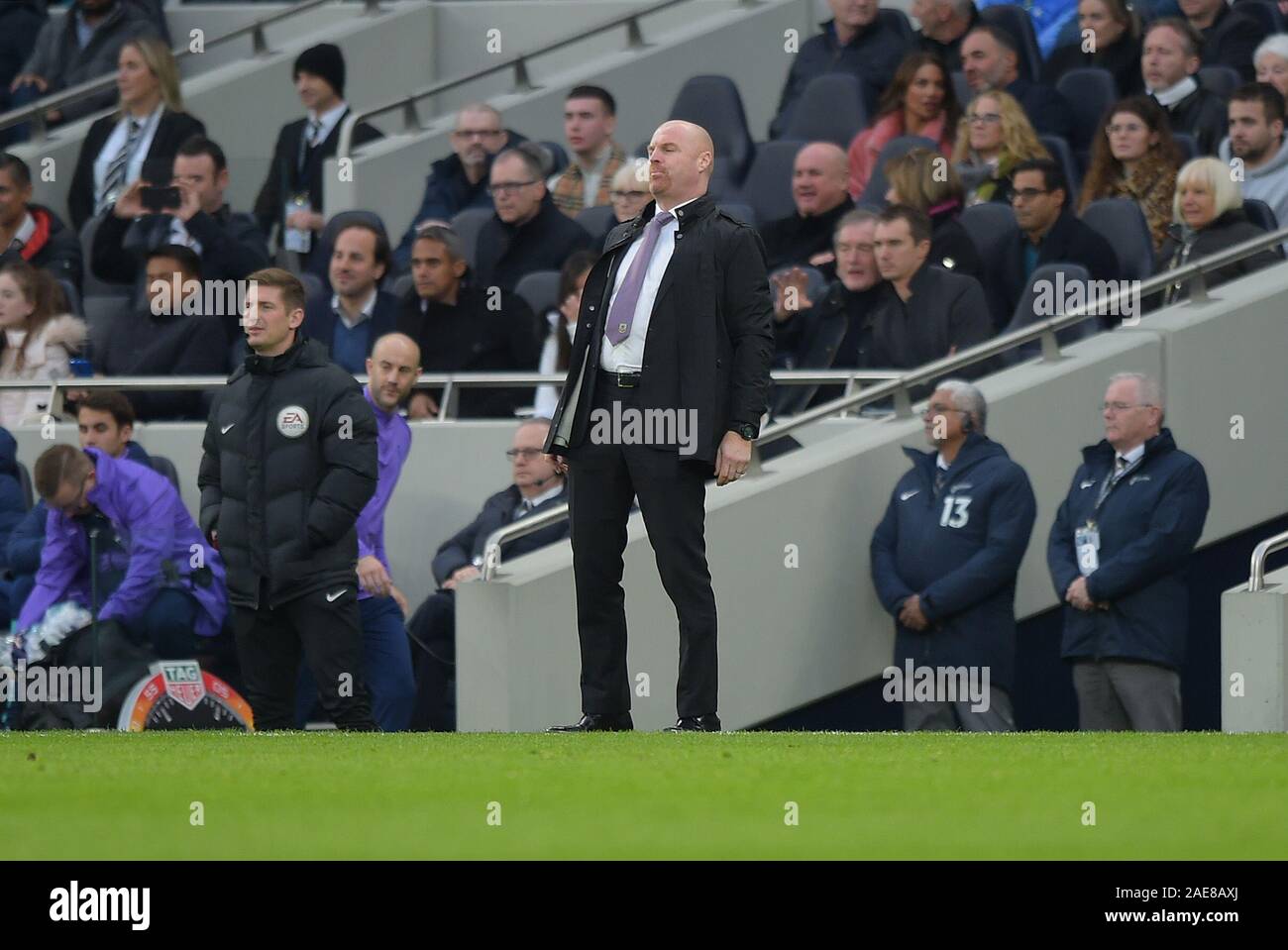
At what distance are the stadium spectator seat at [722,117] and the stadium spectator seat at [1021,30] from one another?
5.23ft

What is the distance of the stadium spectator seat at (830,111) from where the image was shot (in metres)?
14.8

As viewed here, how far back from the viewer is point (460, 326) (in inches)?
504

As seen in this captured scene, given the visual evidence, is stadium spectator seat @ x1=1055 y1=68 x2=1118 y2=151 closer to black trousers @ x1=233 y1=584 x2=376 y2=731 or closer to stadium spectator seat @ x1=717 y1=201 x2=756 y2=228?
stadium spectator seat @ x1=717 y1=201 x2=756 y2=228

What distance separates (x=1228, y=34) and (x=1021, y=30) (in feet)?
3.97

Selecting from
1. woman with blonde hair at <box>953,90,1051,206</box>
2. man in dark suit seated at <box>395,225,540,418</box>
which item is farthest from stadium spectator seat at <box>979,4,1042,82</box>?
man in dark suit seated at <box>395,225,540,418</box>

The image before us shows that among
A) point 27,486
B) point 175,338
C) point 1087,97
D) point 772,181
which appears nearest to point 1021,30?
point 1087,97

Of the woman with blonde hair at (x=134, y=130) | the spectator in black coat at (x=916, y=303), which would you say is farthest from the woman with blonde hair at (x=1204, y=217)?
the woman with blonde hair at (x=134, y=130)

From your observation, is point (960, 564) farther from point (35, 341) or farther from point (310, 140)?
point (310, 140)

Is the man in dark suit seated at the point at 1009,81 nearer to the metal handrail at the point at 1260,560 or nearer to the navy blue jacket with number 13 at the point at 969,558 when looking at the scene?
the navy blue jacket with number 13 at the point at 969,558

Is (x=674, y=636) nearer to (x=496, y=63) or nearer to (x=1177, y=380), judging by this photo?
(x=1177, y=380)

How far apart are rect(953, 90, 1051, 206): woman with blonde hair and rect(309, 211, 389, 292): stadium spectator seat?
10.4ft

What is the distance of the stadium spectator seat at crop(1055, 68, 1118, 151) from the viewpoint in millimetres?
14062

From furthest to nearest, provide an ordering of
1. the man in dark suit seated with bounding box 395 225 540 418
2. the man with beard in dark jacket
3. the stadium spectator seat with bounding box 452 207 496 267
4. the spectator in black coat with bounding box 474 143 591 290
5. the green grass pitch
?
the stadium spectator seat with bounding box 452 207 496 267 < the spectator in black coat with bounding box 474 143 591 290 < the man in dark suit seated with bounding box 395 225 540 418 < the man with beard in dark jacket < the green grass pitch
